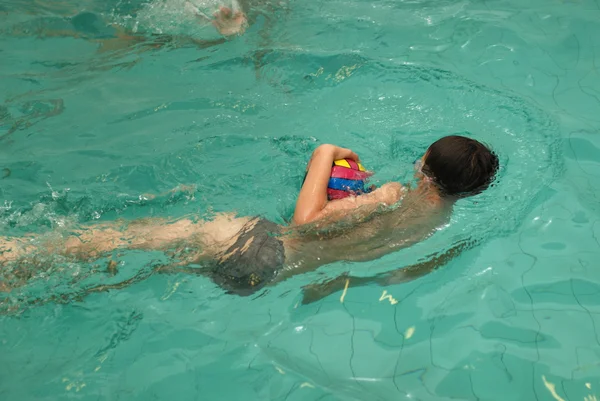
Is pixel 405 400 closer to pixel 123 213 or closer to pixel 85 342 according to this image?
pixel 85 342

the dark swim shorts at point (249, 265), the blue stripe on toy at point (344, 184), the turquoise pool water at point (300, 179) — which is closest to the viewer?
the turquoise pool water at point (300, 179)

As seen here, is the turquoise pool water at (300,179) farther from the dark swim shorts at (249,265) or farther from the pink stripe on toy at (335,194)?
the pink stripe on toy at (335,194)

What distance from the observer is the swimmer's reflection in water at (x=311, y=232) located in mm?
3436

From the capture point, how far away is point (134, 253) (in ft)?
11.6

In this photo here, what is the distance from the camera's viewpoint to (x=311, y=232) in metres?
3.50

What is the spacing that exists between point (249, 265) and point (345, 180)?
0.79 metres

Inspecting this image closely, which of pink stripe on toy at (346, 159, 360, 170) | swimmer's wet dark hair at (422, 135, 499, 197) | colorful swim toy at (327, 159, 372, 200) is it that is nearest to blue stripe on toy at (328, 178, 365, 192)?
colorful swim toy at (327, 159, 372, 200)

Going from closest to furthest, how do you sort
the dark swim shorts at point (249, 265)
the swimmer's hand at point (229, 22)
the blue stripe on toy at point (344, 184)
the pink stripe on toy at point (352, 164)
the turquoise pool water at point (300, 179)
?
1. the turquoise pool water at point (300, 179)
2. the dark swim shorts at point (249, 265)
3. the blue stripe on toy at point (344, 184)
4. the pink stripe on toy at point (352, 164)
5. the swimmer's hand at point (229, 22)

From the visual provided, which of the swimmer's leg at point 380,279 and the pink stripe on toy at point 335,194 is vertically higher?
the pink stripe on toy at point 335,194

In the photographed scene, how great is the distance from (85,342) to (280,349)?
104 centimetres

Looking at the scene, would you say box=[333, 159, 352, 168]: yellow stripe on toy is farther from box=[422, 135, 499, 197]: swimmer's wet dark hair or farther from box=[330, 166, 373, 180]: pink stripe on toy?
box=[422, 135, 499, 197]: swimmer's wet dark hair

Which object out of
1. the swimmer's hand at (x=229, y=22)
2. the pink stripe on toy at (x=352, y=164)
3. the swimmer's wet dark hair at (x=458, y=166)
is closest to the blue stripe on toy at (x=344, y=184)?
the pink stripe on toy at (x=352, y=164)

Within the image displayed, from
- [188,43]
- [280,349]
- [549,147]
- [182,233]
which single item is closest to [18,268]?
[182,233]

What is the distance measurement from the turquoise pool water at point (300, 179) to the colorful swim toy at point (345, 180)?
1.23 feet
